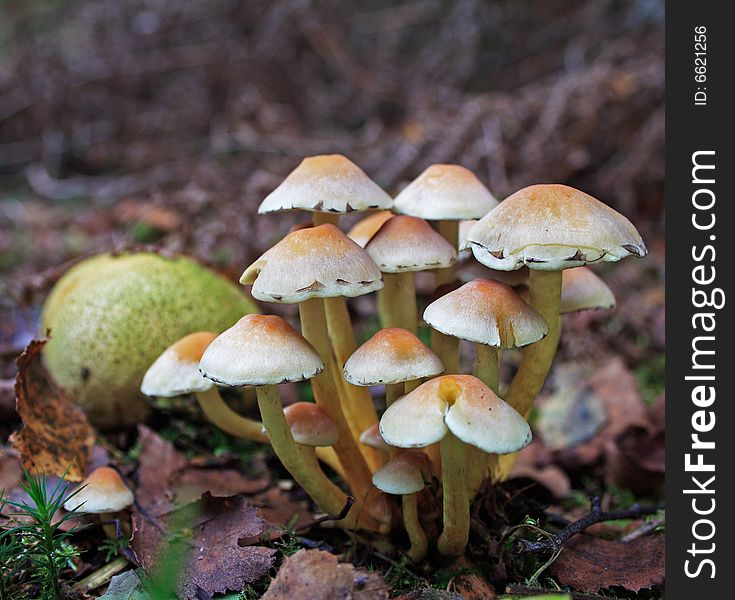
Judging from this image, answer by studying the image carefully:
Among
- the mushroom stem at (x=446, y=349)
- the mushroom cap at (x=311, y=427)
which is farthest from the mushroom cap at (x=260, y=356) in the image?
Result: the mushroom stem at (x=446, y=349)

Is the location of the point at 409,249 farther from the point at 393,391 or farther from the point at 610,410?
the point at 610,410

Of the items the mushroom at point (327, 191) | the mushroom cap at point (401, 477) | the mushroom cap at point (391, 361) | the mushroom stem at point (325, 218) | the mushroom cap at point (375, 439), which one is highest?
the mushroom at point (327, 191)

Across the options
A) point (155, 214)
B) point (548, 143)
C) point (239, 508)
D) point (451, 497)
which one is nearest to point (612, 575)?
point (451, 497)

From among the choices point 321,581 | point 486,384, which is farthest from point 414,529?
point 486,384

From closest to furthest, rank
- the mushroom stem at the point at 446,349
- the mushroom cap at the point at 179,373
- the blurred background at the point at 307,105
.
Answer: the mushroom cap at the point at 179,373 → the mushroom stem at the point at 446,349 → the blurred background at the point at 307,105

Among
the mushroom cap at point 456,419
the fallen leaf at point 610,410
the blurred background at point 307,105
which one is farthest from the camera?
the blurred background at point 307,105

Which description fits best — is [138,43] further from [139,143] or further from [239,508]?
[239,508]

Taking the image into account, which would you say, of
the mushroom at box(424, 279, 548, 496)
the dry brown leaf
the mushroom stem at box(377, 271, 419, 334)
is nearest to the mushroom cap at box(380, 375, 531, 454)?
the mushroom at box(424, 279, 548, 496)

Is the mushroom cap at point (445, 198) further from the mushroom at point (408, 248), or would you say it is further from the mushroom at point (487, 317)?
the mushroom at point (487, 317)
